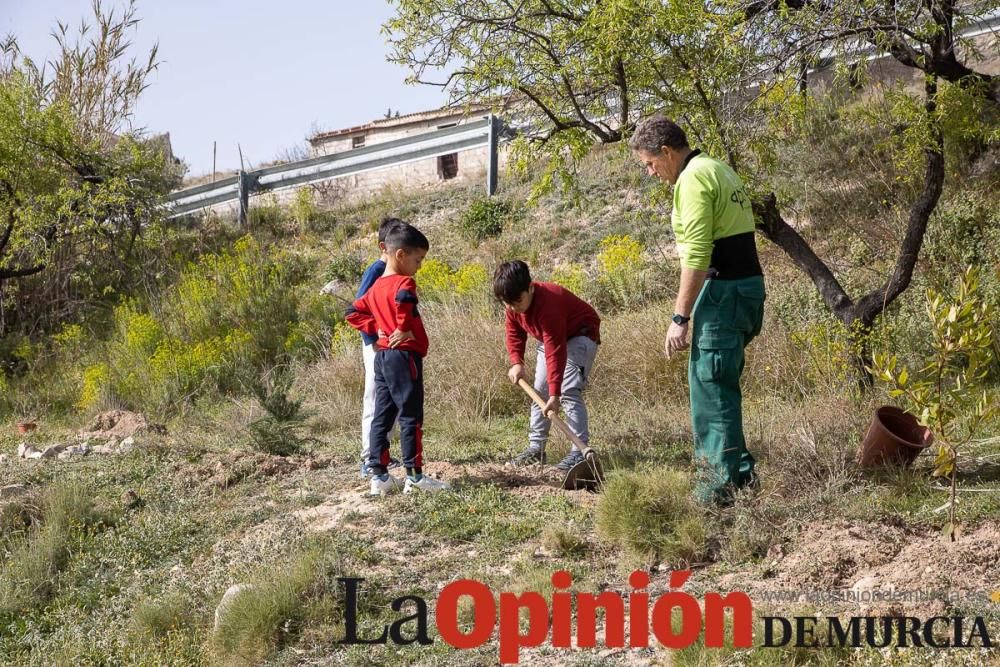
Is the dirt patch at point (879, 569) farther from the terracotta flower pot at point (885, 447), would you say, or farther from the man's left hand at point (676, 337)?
the man's left hand at point (676, 337)

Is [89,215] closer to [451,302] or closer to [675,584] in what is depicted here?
[451,302]

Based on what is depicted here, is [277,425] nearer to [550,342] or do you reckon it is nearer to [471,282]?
[550,342]

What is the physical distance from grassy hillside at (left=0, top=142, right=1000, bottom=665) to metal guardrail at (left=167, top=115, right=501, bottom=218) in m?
4.92

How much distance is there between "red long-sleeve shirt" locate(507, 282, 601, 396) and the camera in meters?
5.71

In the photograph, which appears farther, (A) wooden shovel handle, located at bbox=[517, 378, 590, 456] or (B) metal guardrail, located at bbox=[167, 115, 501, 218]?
(B) metal guardrail, located at bbox=[167, 115, 501, 218]

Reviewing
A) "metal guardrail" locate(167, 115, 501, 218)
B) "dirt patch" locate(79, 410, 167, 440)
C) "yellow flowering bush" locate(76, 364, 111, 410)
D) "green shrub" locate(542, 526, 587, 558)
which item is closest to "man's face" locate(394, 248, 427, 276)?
"green shrub" locate(542, 526, 587, 558)

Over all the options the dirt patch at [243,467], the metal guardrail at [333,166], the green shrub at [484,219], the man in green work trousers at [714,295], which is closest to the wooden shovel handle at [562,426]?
the man in green work trousers at [714,295]

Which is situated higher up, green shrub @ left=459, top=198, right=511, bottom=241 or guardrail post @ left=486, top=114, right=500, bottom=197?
guardrail post @ left=486, top=114, right=500, bottom=197

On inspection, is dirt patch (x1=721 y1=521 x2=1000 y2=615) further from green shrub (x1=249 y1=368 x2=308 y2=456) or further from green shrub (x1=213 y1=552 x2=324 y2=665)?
green shrub (x1=249 y1=368 x2=308 y2=456)

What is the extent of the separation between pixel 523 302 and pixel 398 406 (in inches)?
39.1

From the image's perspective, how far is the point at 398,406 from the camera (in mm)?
5695

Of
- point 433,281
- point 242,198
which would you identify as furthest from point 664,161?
point 242,198

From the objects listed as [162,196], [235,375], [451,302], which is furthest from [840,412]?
[162,196]

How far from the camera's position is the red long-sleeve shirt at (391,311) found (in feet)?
18.1
